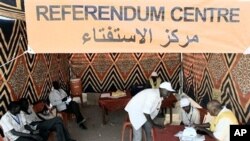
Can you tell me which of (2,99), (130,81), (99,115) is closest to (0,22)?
(2,99)

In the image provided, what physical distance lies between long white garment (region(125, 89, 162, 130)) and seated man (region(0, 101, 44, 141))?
1.54 metres

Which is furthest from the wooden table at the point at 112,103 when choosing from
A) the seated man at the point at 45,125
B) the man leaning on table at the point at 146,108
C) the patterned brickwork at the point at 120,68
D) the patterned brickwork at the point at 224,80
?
the patterned brickwork at the point at 120,68

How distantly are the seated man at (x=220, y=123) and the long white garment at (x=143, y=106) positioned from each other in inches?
28.6

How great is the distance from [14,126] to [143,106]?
2.02 meters

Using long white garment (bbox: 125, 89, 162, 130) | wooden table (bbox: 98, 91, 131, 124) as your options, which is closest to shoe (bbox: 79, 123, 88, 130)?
wooden table (bbox: 98, 91, 131, 124)

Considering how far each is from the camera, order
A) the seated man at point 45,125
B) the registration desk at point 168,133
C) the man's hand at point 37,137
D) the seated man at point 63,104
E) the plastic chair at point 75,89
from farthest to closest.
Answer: the plastic chair at point 75,89, the seated man at point 63,104, the seated man at point 45,125, the man's hand at point 37,137, the registration desk at point 168,133

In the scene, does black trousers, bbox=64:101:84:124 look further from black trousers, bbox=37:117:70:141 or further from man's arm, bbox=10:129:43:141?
man's arm, bbox=10:129:43:141

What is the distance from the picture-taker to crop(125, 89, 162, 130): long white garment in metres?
4.64

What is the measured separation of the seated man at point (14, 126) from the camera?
459cm

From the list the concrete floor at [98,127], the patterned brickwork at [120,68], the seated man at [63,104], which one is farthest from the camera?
the patterned brickwork at [120,68]

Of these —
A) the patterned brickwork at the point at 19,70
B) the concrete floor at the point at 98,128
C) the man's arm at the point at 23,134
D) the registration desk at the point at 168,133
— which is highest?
the patterned brickwork at the point at 19,70

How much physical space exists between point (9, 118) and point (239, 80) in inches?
145

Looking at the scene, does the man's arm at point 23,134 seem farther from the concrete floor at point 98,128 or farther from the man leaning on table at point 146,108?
the concrete floor at point 98,128

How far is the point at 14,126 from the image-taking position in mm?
4734
